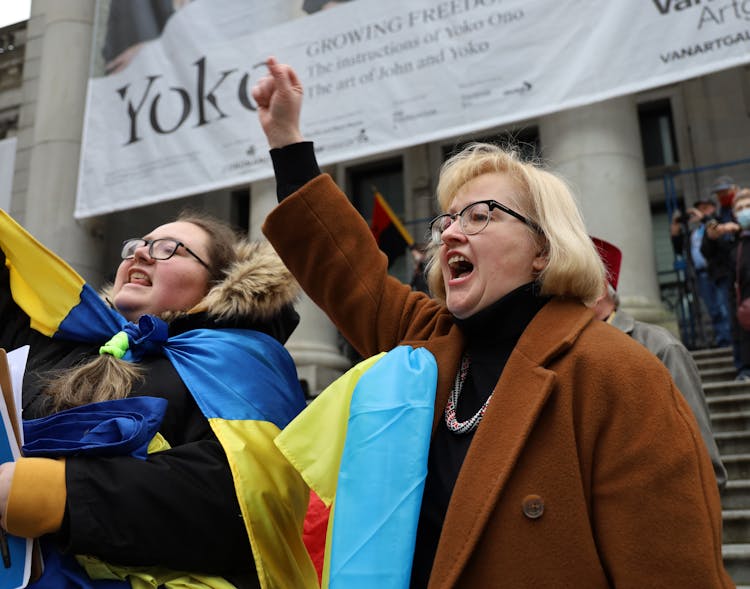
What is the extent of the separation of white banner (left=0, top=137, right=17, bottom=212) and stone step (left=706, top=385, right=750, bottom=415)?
1061 cm

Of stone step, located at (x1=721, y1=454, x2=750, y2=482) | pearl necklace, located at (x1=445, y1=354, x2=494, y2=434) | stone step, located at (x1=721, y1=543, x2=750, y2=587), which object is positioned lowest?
stone step, located at (x1=721, y1=543, x2=750, y2=587)

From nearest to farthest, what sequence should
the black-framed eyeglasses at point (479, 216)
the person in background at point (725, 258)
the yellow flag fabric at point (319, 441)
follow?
the yellow flag fabric at point (319, 441) < the black-framed eyeglasses at point (479, 216) < the person in background at point (725, 258)

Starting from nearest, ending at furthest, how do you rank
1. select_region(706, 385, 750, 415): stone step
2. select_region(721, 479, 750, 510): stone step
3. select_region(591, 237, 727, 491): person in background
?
select_region(591, 237, 727, 491): person in background → select_region(721, 479, 750, 510): stone step → select_region(706, 385, 750, 415): stone step

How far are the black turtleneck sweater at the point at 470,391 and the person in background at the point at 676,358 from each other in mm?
1413

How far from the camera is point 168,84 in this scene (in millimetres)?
10172

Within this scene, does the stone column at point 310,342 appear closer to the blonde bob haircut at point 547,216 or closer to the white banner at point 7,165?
the white banner at point 7,165

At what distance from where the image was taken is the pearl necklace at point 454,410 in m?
2.05

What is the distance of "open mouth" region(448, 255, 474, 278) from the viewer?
7.65 feet

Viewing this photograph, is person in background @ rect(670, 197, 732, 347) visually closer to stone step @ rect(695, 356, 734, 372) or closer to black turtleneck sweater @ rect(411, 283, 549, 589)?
stone step @ rect(695, 356, 734, 372)

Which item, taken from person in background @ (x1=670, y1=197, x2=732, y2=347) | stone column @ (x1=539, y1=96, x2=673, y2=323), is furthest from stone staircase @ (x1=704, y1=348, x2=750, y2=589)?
stone column @ (x1=539, y1=96, x2=673, y2=323)

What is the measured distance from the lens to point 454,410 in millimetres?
2141

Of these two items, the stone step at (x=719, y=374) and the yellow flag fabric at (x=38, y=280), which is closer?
the yellow flag fabric at (x=38, y=280)

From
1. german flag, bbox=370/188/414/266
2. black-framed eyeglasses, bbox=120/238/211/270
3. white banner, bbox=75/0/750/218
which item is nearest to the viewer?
black-framed eyeglasses, bbox=120/238/211/270

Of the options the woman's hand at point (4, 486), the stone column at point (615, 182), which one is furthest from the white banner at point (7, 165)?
the woman's hand at point (4, 486)
